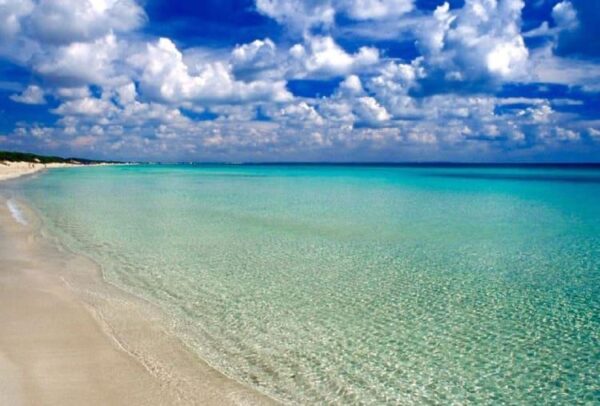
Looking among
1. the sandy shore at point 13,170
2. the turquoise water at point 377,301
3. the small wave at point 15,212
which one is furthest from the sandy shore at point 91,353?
the sandy shore at point 13,170

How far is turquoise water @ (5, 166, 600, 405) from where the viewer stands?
22.9ft

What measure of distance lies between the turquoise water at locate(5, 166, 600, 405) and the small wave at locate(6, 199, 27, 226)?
217 centimetres

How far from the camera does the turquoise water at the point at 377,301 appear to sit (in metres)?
6.97

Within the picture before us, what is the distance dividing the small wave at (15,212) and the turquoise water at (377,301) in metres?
2.17

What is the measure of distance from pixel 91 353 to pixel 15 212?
76.7 ft

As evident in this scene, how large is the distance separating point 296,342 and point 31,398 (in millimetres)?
4057

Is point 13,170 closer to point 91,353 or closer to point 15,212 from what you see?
point 15,212

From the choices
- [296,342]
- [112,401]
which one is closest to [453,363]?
[296,342]

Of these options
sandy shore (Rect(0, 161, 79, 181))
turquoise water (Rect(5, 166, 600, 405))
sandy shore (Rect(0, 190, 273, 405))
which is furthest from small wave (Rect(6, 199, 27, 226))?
sandy shore (Rect(0, 161, 79, 181))

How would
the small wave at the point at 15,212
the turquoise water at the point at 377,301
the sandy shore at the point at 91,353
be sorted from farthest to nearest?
the small wave at the point at 15,212, the turquoise water at the point at 377,301, the sandy shore at the point at 91,353

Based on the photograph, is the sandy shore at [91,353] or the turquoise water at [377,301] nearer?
the sandy shore at [91,353]

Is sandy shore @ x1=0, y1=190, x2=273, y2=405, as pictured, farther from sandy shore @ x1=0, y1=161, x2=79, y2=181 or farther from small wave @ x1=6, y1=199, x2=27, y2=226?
sandy shore @ x1=0, y1=161, x2=79, y2=181

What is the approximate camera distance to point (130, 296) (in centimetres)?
1092

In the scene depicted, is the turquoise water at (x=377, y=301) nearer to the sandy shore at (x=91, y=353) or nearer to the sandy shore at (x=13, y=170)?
the sandy shore at (x=91, y=353)
